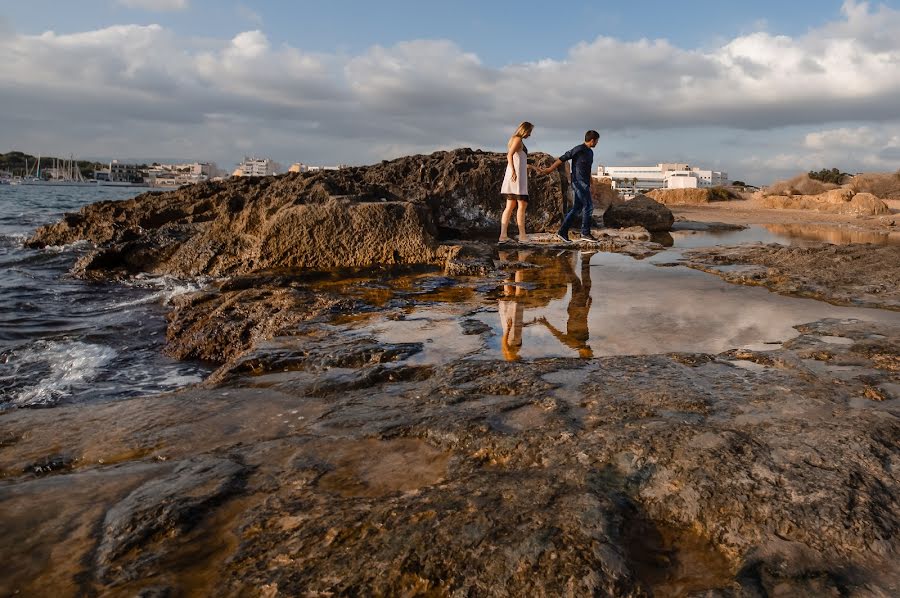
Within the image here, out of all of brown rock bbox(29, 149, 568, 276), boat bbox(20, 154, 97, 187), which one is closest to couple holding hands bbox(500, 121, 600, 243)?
brown rock bbox(29, 149, 568, 276)

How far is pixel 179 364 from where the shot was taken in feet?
14.8

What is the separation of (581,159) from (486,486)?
9112 millimetres

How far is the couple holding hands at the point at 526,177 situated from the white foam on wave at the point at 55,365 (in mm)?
6695

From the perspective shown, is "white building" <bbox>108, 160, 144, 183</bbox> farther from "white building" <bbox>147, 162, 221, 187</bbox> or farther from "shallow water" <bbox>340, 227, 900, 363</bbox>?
"shallow water" <bbox>340, 227, 900, 363</bbox>

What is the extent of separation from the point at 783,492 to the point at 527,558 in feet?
3.21

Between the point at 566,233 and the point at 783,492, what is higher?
the point at 566,233

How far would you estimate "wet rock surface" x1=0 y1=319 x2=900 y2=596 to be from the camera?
155 centimetres

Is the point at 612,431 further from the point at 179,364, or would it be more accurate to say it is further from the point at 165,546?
the point at 179,364

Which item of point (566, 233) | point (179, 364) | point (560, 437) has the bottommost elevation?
point (179, 364)

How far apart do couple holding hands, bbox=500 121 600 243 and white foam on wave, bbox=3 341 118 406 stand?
22.0ft

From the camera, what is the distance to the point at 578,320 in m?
4.67

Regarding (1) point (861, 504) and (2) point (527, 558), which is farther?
(1) point (861, 504)

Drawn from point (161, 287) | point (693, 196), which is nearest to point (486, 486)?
point (161, 287)

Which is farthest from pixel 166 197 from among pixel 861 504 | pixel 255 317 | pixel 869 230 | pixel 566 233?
pixel 869 230
